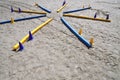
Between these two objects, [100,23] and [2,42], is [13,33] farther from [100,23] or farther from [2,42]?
[100,23]

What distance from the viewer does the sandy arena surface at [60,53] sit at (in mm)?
4504

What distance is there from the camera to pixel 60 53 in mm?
5496

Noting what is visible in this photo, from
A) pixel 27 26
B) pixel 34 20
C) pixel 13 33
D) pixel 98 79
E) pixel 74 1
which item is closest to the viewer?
pixel 98 79

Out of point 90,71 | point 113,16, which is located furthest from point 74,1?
point 90,71

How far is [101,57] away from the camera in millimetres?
5270

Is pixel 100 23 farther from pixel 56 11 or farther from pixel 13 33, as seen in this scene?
pixel 13 33

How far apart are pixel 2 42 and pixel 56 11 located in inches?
201

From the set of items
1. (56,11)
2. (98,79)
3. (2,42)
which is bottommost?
(98,79)

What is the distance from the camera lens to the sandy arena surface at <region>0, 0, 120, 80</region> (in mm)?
4504

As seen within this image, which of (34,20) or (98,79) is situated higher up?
(34,20)

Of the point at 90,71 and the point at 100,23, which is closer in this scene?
the point at 90,71

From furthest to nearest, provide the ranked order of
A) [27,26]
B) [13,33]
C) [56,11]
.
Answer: [56,11], [27,26], [13,33]

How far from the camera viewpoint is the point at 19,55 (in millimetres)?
5352

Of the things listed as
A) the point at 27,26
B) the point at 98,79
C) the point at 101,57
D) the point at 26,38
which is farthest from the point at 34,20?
the point at 98,79
